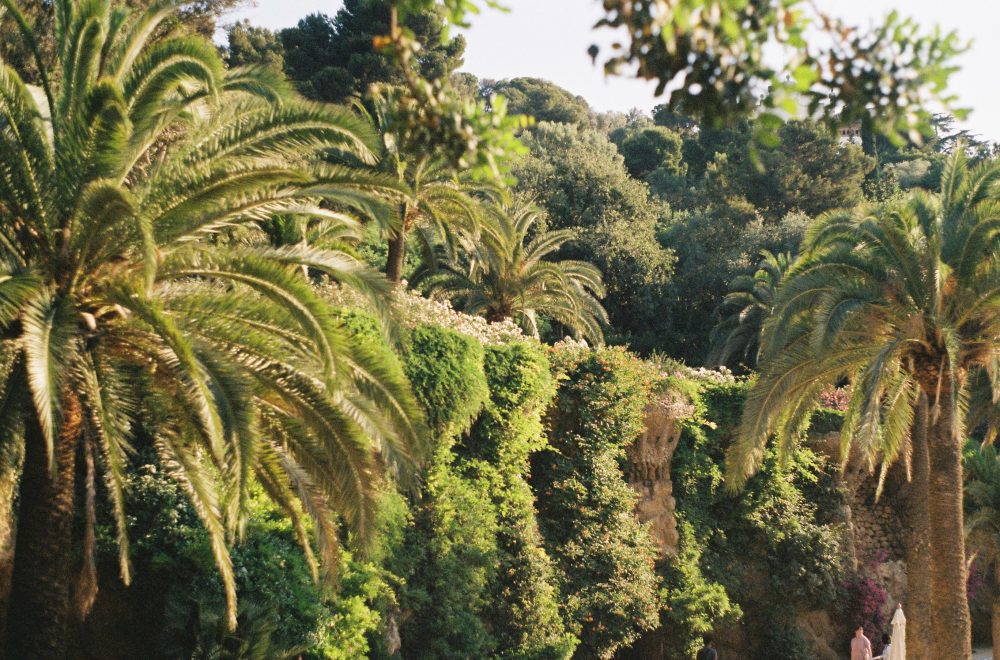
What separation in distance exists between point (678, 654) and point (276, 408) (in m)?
13.3

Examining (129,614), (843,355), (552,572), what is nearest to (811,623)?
(552,572)

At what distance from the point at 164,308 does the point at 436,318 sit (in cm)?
893

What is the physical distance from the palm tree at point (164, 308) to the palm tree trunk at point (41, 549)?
0.01 metres

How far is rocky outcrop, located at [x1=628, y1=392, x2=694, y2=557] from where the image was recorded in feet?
68.7

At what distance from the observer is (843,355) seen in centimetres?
1458

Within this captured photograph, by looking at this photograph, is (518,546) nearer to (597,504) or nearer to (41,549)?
(597,504)

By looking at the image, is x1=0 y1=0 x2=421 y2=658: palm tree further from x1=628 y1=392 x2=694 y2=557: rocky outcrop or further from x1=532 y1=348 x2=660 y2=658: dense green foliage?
x1=628 y1=392 x2=694 y2=557: rocky outcrop

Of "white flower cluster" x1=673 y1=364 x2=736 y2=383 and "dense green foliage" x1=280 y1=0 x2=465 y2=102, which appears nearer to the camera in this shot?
"white flower cluster" x1=673 y1=364 x2=736 y2=383

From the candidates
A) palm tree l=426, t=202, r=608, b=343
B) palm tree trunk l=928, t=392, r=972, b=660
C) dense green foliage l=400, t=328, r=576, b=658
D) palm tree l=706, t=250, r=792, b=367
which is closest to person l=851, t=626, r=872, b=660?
palm tree trunk l=928, t=392, r=972, b=660

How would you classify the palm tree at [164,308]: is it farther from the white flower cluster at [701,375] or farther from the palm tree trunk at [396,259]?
the white flower cluster at [701,375]

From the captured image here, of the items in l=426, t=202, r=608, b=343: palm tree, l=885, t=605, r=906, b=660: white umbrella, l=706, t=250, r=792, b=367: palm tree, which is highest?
l=706, t=250, r=792, b=367: palm tree

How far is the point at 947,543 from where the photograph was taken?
14.2 meters

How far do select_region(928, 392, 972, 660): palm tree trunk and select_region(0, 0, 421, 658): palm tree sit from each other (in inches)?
331

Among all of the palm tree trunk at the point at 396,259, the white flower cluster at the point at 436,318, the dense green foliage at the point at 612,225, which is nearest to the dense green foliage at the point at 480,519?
the white flower cluster at the point at 436,318
